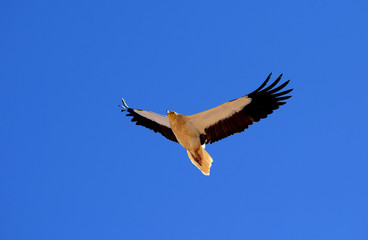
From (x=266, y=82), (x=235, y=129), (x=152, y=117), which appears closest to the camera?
(x=266, y=82)

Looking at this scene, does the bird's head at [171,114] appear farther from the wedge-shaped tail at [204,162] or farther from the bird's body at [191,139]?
the wedge-shaped tail at [204,162]

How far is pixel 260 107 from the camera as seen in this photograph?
10.1 m

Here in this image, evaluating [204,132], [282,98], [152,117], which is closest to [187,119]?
[204,132]

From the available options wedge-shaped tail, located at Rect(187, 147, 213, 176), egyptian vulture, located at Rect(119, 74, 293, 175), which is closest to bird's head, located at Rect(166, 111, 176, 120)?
egyptian vulture, located at Rect(119, 74, 293, 175)

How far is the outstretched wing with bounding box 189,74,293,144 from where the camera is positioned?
9.95 metres

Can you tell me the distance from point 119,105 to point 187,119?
2.25 meters

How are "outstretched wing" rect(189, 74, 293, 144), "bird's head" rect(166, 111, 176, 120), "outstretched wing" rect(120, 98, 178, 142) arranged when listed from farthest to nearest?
"outstretched wing" rect(120, 98, 178, 142)
"bird's head" rect(166, 111, 176, 120)
"outstretched wing" rect(189, 74, 293, 144)

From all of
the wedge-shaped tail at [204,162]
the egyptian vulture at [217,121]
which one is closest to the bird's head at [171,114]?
the egyptian vulture at [217,121]

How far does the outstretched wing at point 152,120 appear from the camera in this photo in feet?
38.4

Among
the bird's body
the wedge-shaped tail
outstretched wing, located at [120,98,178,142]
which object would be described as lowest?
the wedge-shaped tail

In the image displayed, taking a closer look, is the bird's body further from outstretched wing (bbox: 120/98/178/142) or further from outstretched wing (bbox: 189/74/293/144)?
outstretched wing (bbox: 120/98/178/142)

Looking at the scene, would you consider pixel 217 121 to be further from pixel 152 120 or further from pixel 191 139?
pixel 152 120

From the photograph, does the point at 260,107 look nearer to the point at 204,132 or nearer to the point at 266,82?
the point at 266,82

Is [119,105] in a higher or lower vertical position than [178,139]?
higher
